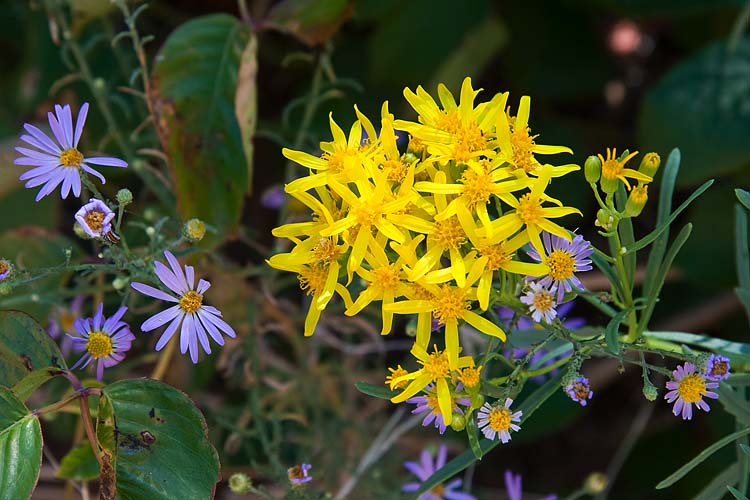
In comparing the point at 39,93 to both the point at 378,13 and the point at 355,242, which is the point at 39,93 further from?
the point at 355,242

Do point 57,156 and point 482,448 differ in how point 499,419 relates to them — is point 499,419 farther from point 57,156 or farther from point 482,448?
point 57,156

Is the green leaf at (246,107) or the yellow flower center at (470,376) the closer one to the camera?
the yellow flower center at (470,376)

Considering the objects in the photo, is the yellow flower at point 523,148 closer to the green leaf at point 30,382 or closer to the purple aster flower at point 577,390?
the purple aster flower at point 577,390

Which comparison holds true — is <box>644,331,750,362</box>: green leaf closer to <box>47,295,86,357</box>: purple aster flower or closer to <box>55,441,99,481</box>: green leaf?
<box>55,441,99,481</box>: green leaf

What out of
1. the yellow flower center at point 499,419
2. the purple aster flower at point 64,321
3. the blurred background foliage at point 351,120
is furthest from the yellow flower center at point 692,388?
the purple aster flower at point 64,321

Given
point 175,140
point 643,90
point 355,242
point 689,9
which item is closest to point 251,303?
point 175,140

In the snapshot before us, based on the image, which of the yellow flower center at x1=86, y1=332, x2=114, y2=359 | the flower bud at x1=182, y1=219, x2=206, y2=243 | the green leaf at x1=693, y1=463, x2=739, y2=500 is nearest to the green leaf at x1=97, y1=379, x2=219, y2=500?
the yellow flower center at x1=86, y1=332, x2=114, y2=359

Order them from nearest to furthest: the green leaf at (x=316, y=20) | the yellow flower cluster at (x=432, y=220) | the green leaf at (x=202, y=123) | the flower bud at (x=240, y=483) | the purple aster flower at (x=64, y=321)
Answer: the yellow flower cluster at (x=432, y=220) < the flower bud at (x=240, y=483) < the green leaf at (x=202, y=123) < the green leaf at (x=316, y=20) < the purple aster flower at (x=64, y=321)
